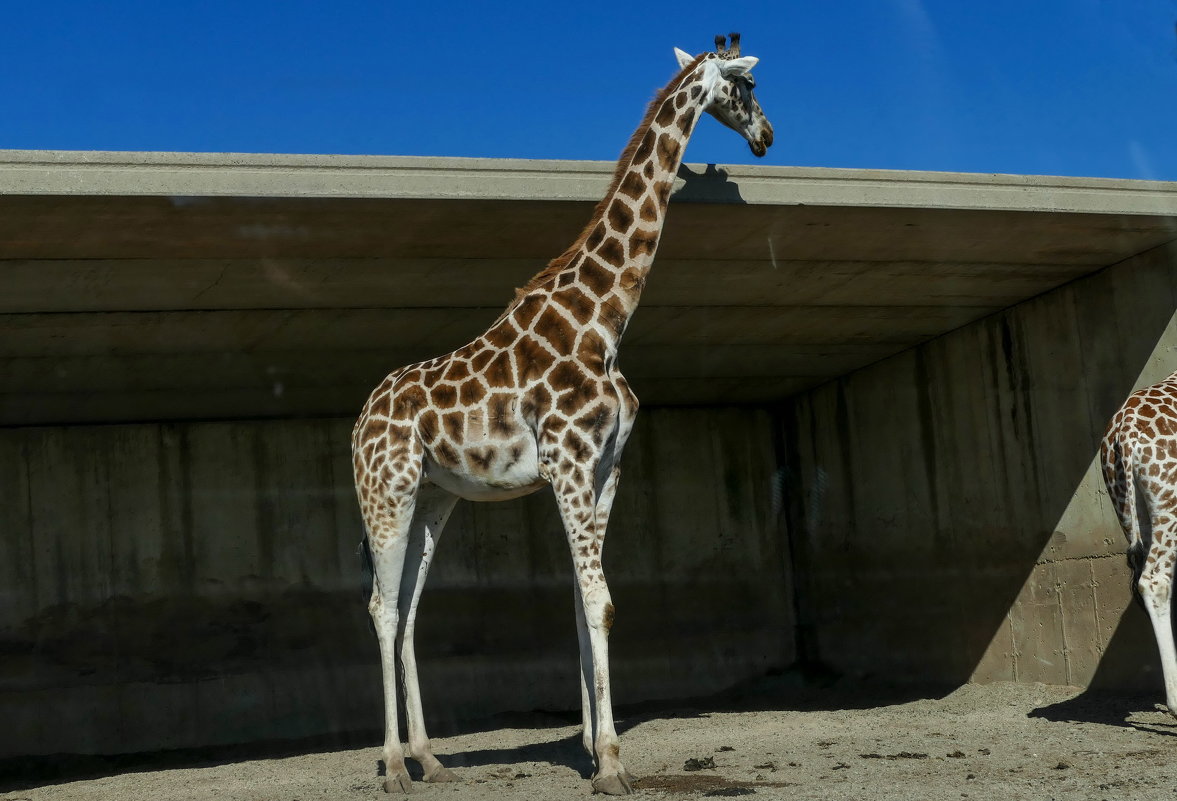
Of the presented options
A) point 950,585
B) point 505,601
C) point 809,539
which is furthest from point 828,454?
point 505,601

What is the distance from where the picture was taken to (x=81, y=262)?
24.6 ft

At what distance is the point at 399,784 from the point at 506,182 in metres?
3.23

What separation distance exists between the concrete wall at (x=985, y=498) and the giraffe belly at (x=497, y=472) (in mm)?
4719

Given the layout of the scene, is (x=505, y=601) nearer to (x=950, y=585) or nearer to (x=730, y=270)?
(x=950, y=585)

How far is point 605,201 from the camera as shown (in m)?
6.93

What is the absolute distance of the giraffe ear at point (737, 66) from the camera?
23.6 feet

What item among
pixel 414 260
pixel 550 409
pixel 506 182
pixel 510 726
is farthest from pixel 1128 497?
pixel 510 726

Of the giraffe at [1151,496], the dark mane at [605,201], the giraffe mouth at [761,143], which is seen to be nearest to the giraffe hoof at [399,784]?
the dark mane at [605,201]

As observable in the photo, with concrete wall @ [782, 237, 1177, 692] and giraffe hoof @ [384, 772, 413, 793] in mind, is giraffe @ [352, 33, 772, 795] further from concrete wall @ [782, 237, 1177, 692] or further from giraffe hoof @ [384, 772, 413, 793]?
concrete wall @ [782, 237, 1177, 692]

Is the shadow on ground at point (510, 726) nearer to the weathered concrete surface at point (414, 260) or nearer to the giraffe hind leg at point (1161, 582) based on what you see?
the weathered concrete surface at point (414, 260)

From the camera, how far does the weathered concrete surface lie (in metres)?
6.76

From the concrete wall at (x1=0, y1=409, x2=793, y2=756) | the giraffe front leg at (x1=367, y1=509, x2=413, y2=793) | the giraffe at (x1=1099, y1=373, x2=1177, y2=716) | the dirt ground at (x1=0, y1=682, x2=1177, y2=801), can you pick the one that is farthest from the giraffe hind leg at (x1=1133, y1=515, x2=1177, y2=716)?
the concrete wall at (x1=0, y1=409, x2=793, y2=756)

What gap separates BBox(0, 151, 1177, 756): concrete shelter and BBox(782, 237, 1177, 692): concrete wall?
0.03 metres

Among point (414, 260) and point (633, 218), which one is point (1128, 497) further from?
point (414, 260)
